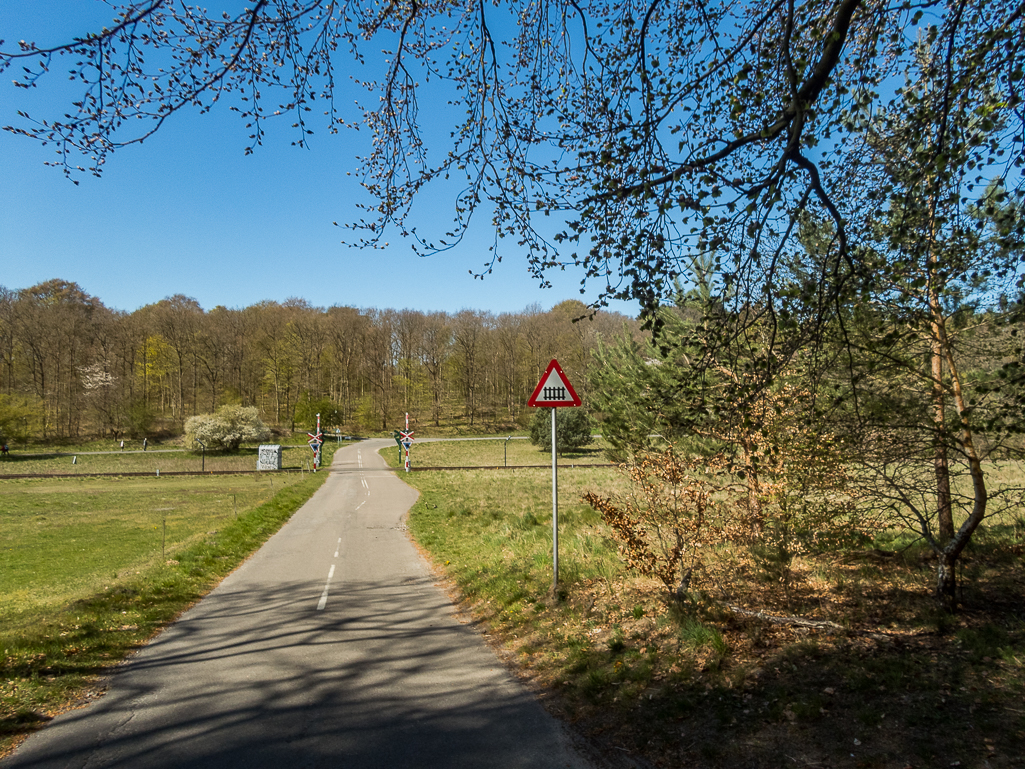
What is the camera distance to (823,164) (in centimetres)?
526

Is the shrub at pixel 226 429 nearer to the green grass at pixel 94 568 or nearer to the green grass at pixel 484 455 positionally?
the green grass at pixel 484 455

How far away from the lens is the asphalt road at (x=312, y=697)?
3961 mm

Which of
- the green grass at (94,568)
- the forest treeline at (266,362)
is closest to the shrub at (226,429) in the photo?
the forest treeline at (266,362)

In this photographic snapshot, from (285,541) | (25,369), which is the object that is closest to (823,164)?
(285,541)

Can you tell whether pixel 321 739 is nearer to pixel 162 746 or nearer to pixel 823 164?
pixel 162 746

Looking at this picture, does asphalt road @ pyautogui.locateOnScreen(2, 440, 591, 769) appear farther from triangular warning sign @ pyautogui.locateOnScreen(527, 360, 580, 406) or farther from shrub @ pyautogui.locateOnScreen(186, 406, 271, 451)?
shrub @ pyautogui.locateOnScreen(186, 406, 271, 451)

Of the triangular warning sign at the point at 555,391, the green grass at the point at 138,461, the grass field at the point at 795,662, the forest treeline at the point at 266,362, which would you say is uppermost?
the forest treeline at the point at 266,362

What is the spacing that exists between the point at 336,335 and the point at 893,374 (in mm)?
65845

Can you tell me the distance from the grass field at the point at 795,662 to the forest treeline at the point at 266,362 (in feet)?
154

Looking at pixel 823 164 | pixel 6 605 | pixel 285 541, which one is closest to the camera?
pixel 823 164

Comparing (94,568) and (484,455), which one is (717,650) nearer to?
(94,568)

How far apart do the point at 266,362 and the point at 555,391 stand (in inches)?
2463

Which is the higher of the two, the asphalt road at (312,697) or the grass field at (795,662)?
the grass field at (795,662)

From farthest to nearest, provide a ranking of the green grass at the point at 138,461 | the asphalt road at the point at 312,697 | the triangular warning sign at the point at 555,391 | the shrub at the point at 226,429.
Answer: the shrub at the point at 226,429 → the green grass at the point at 138,461 → the triangular warning sign at the point at 555,391 → the asphalt road at the point at 312,697
